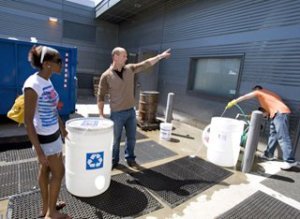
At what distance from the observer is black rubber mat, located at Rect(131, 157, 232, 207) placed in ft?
9.38

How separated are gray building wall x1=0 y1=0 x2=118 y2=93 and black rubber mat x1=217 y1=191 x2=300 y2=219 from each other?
10.4 m

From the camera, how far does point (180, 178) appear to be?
10.8ft

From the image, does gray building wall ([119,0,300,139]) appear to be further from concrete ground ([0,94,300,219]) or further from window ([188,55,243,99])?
concrete ground ([0,94,300,219])

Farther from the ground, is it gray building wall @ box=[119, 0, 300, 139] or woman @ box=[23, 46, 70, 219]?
gray building wall @ box=[119, 0, 300, 139]

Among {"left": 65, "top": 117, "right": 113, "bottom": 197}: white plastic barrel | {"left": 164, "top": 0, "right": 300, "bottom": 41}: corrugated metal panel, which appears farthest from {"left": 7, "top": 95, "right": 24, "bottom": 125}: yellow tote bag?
{"left": 164, "top": 0, "right": 300, "bottom": 41}: corrugated metal panel

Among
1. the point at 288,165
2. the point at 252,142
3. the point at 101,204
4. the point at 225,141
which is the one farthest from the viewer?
the point at 288,165

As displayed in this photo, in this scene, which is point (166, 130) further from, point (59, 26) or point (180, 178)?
point (59, 26)

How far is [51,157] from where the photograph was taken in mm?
1911

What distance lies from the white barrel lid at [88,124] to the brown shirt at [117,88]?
60 cm

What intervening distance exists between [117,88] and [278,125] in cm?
319

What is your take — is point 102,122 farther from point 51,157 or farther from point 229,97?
point 229,97

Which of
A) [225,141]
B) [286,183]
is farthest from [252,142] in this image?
[286,183]

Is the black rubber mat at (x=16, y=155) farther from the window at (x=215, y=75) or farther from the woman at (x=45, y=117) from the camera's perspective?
the window at (x=215, y=75)

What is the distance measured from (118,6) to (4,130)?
7132 millimetres
